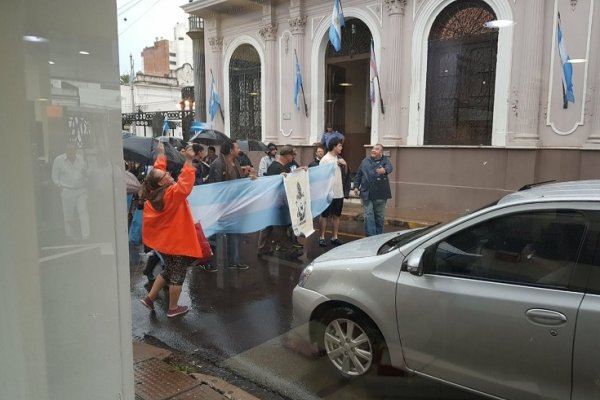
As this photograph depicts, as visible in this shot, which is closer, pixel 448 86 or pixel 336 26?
pixel 448 86

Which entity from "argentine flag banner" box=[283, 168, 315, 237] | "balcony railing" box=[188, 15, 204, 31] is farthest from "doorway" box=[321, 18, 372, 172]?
"argentine flag banner" box=[283, 168, 315, 237]

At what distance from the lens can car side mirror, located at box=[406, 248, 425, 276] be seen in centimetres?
318

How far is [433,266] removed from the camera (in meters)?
3.18

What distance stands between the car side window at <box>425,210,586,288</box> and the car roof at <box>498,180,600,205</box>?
11 centimetres

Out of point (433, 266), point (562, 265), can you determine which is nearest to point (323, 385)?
point (433, 266)

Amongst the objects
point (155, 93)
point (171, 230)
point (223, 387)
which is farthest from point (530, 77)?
point (155, 93)

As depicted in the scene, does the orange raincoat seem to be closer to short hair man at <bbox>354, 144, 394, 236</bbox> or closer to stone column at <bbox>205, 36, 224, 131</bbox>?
short hair man at <bbox>354, 144, 394, 236</bbox>

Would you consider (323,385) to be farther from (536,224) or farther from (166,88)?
(166,88)

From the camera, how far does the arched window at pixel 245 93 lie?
52.9 feet

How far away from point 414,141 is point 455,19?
119 inches

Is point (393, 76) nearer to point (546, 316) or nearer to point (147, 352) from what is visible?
point (147, 352)

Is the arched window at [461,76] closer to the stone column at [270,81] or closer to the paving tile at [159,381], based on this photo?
the stone column at [270,81]

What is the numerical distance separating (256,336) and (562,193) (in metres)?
3.01

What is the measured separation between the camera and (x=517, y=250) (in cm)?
296
